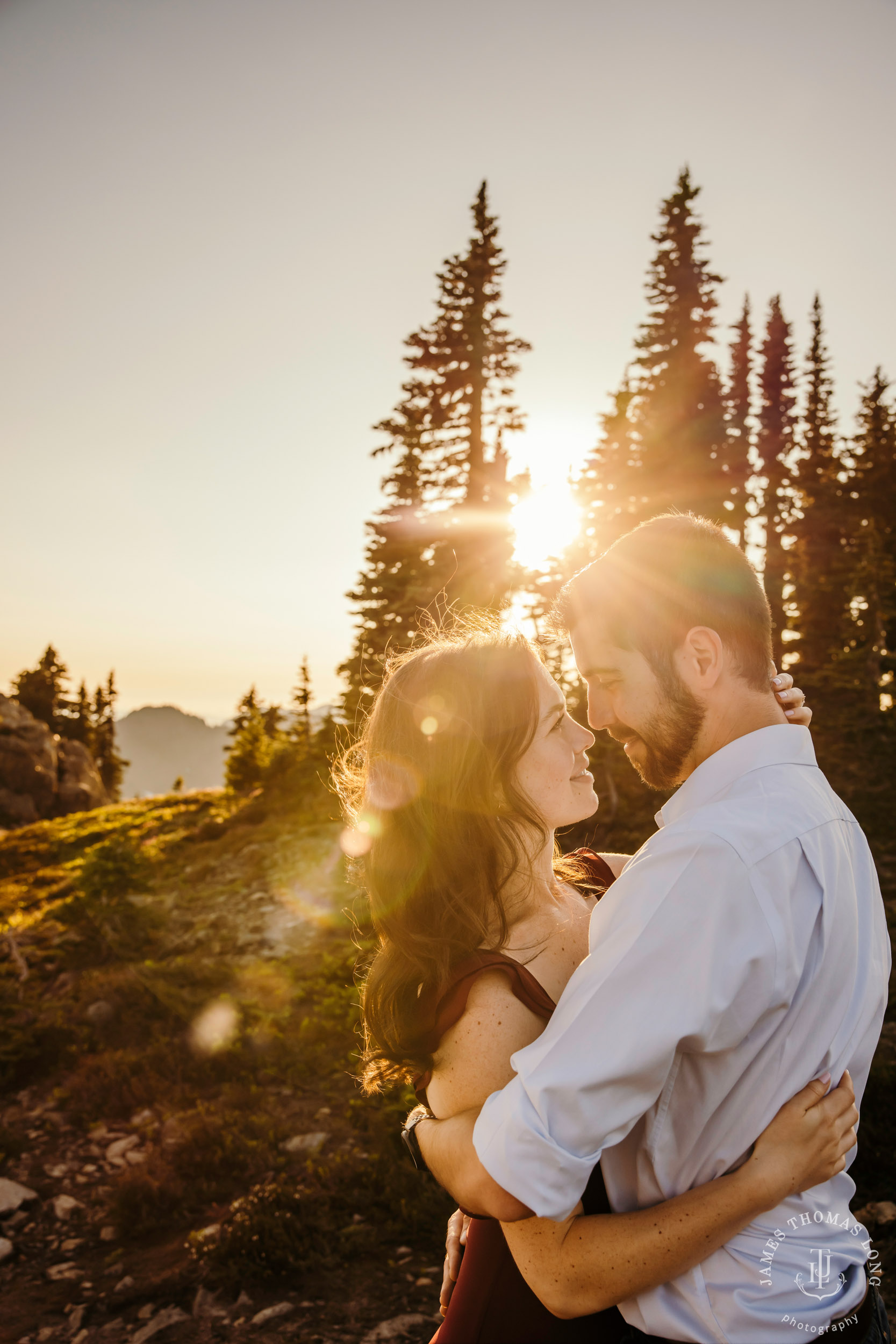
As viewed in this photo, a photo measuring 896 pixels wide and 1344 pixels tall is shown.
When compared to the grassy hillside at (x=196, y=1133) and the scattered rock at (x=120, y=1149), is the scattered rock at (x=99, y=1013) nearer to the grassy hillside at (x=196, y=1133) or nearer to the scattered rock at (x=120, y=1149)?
the grassy hillside at (x=196, y=1133)

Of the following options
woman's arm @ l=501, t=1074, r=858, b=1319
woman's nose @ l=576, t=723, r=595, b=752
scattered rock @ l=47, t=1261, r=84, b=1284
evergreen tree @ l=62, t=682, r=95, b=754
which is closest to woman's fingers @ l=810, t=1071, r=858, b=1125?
woman's arm @ l=501, t=1074, r=858, b=1319

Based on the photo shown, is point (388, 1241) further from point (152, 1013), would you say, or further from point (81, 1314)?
point (152, 1013)

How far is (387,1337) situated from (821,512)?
30.5 meters

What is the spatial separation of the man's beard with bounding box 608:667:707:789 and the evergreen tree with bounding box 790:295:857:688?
75.5 ft

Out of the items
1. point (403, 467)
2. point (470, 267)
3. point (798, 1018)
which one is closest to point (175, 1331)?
point (798, 1018)

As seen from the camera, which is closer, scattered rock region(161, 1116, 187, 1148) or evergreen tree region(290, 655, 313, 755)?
scattered rock region(161, 1116, 187, 1148)

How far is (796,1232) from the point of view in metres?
1.79

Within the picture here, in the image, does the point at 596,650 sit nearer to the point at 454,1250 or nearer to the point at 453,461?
the point at 454,1250

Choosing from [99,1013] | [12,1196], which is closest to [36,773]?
[99,1013]

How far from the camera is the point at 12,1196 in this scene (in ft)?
22.4

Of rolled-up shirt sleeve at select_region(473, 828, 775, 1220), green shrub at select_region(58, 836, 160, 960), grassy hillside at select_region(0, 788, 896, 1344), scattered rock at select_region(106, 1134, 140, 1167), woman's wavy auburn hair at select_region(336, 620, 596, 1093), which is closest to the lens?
rolled-up shirt sleeve at select_region(473, 828, 775, 1220)

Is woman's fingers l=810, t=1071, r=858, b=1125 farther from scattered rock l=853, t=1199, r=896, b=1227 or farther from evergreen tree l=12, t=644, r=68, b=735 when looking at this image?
evergreen tree l=12, t=644, r=68, b=735

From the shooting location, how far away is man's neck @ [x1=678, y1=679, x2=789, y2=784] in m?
2.22

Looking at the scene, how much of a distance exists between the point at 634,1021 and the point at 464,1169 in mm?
714
